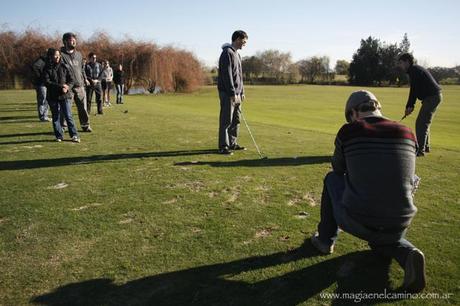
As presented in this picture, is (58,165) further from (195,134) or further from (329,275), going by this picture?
(329,275)

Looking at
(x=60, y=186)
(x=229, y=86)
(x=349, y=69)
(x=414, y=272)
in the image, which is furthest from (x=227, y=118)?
(x=349, y=69)

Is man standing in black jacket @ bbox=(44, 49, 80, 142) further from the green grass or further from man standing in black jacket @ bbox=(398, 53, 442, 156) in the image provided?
man standing in black jacket @ bbox=(398, 53, 442, 156)

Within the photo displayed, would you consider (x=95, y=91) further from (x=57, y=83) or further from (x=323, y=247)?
(x=323, y=247)

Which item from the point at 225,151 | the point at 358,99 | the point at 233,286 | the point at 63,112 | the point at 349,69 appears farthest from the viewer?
the point at 349,69

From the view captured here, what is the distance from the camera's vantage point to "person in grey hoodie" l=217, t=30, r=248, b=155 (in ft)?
29.4

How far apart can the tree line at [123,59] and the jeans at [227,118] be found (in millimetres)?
39136

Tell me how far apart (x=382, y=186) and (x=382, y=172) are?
0.13 m

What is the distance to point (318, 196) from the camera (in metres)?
6.46

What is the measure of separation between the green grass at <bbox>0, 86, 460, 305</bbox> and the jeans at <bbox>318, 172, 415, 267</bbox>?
0.27 meters

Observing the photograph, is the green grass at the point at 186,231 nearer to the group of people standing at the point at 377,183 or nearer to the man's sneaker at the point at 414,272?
the man's sneaker at the point at 414,272

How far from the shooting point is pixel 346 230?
3867 mm

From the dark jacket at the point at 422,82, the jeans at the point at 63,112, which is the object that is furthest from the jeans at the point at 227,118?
the dark jacket at the point at 422,82

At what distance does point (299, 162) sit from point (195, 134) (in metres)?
4.62

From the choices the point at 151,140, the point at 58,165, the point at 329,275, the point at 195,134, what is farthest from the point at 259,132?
the point at 329,275
